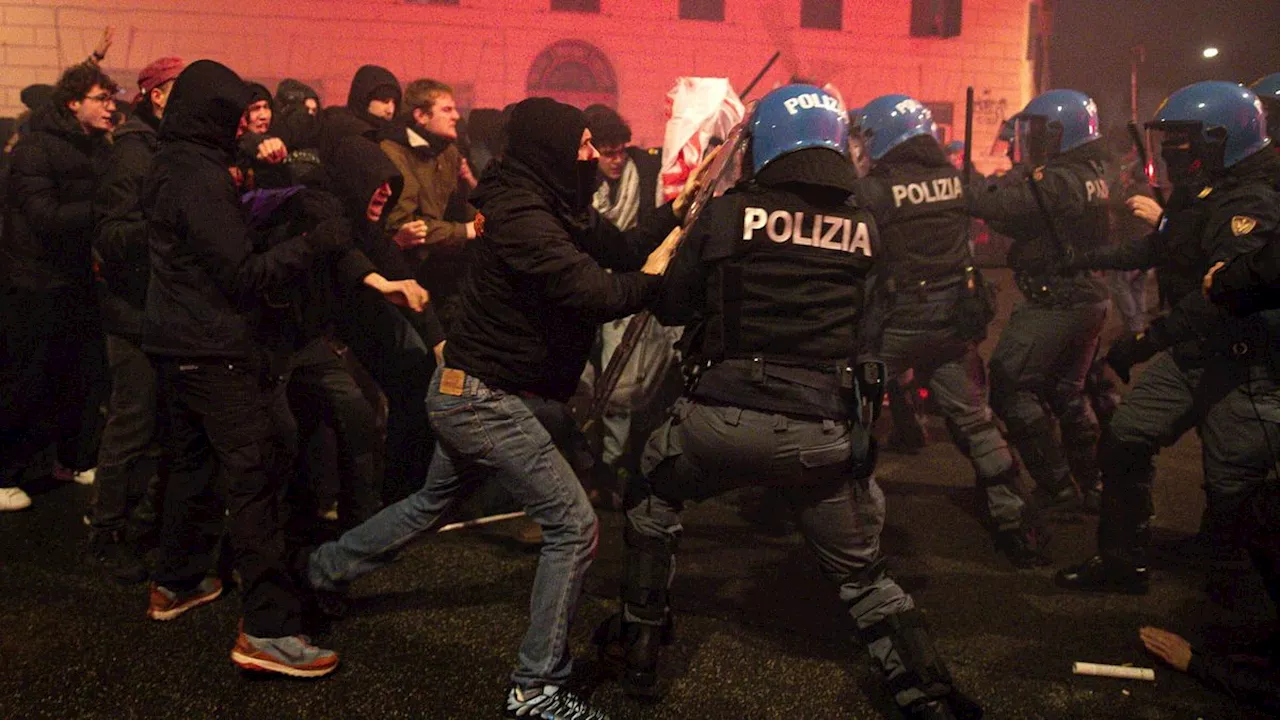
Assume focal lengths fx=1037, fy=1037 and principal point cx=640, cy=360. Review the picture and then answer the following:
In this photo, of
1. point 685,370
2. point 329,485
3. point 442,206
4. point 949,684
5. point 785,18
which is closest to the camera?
point 949,684

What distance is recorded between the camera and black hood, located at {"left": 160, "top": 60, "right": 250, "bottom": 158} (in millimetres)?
3320

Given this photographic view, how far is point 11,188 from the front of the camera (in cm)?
502

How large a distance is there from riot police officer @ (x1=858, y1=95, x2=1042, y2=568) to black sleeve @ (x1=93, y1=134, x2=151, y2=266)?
10.4 ft

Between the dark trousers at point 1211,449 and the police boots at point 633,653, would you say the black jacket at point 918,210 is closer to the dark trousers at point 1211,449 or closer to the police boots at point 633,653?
the dark trousers at point 1211,449

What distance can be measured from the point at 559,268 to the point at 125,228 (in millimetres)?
2059

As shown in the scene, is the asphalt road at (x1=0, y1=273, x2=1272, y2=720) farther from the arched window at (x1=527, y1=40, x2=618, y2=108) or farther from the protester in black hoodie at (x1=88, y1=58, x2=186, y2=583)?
the arched window at (x1=527, y1=40, x2=618, y2=108)

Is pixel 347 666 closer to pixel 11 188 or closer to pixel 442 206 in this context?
pixel 442 206

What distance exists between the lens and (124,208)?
13.6 ft

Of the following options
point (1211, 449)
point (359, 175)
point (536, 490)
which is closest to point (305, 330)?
point (359, 175)

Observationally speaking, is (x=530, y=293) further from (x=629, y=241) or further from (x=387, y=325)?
(x=387, y=325)

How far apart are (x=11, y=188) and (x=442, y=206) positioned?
2.05 metres

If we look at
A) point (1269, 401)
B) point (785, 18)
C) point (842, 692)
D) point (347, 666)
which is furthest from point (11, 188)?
point (785, 18)

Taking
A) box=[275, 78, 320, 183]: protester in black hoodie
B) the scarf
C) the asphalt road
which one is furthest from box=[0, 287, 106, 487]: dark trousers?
the scarf

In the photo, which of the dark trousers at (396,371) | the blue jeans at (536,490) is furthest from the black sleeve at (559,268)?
the dark trousers at (396,371)
